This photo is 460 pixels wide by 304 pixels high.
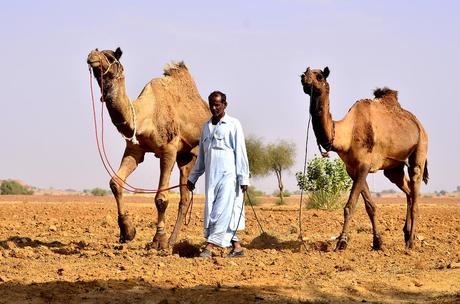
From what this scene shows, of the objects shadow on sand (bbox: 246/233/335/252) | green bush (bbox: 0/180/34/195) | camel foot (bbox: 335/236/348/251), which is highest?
green bush (bbox: 0/180/34/195)

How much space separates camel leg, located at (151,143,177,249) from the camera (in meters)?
11.9

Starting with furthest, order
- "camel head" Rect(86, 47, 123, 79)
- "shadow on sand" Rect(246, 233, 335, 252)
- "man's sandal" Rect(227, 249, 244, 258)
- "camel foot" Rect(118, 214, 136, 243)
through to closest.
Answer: "shadow on sand" Rect(246, 233, 335, 252) → "camel foot" Rect(118, 214, 136, 243) → "camel head" Rect(86, 47, 123, 79) → "man's sandal" Rect(227, 249, 244, 258)

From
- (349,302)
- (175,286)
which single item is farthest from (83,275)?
(349,302)

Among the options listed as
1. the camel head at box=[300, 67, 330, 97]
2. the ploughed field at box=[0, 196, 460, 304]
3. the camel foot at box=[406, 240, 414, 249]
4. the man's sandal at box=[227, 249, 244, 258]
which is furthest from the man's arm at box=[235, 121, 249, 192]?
the camel foot at box=[406, 240, 414, 249]

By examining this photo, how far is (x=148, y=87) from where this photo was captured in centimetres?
1270

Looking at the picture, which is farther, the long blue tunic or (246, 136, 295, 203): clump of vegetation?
(246, 136, 295, 203): clump of vegetation

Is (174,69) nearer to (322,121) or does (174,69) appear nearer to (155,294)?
(322,121)

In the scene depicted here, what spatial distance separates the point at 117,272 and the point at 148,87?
409cm

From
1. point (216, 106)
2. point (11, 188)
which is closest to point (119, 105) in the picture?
point (216, 106)

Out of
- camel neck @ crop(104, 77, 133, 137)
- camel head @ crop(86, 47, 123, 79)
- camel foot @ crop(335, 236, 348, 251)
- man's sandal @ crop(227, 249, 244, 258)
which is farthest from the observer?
camel foot @ crop(335, 236, 348, 251)

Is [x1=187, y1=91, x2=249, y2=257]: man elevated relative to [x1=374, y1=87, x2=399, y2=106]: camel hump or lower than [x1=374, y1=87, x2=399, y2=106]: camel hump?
lower

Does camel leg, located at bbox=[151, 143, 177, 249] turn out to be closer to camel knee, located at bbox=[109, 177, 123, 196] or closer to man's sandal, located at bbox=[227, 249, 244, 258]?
camel knee, located at bbox=[109, 177, 123, 196]

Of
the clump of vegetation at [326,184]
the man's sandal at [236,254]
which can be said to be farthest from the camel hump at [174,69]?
the clump of vegetation at [326,184]

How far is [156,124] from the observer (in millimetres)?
12242
